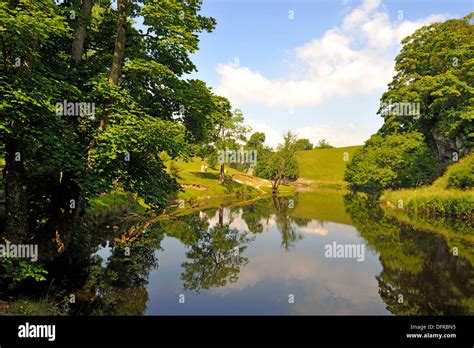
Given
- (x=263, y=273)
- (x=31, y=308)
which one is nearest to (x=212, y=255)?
(x=263, y=273)

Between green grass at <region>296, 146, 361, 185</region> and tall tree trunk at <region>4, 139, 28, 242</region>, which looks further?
green grass at <region>296, 146, 361, 185</region>

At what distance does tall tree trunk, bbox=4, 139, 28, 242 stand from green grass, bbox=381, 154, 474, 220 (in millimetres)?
40116

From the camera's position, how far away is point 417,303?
531 inches

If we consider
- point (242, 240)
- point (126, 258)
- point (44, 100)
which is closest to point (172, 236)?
point (242, 240)

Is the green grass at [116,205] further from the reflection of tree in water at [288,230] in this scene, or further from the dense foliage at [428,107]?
the dense foliage at [428,107]

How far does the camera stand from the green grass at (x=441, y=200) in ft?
113

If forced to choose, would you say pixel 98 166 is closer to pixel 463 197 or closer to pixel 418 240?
pixel 418 240

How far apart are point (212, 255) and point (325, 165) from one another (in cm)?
14613

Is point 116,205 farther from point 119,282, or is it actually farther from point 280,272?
point 280,272

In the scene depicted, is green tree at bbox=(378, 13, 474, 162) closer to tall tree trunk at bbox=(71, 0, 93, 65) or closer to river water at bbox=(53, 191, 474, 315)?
river water at bbox=(53, 191, 474, 315)

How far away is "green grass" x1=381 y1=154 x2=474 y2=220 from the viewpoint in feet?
113

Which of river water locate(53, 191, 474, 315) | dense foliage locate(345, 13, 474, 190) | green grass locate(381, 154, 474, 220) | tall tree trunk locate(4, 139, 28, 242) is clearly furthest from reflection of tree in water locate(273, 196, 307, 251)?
dense foliage locate(345, 13, 474, 190)

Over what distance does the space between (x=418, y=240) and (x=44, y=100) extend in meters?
28.1

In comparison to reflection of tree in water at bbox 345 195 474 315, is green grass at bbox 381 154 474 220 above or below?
above
